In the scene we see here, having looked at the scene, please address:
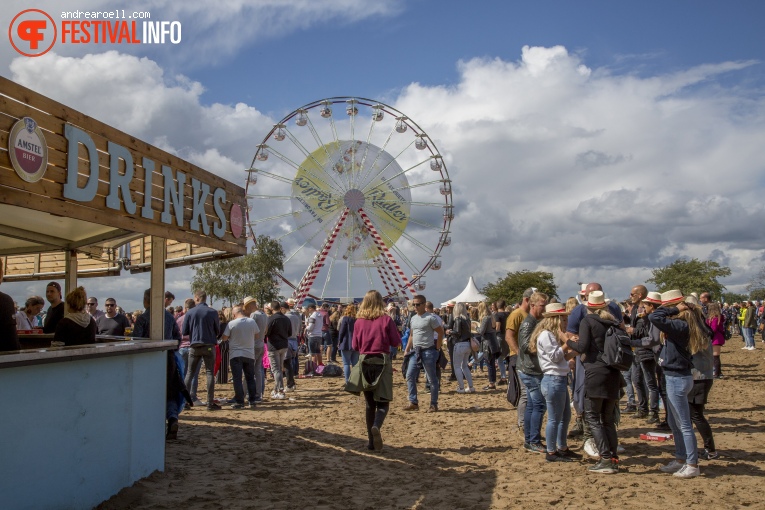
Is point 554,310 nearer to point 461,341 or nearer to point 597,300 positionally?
point 597,300

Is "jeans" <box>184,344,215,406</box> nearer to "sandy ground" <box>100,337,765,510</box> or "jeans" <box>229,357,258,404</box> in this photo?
"jeans" <box>229,357,258,404</box>

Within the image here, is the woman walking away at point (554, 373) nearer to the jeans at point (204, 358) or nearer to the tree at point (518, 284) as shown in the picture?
the jeans at point (204, 358)

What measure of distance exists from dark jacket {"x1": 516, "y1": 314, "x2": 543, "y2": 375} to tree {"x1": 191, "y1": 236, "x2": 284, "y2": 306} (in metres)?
38.6

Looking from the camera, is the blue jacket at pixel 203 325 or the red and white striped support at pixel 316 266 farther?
the red and white striped support at pixel 316 266

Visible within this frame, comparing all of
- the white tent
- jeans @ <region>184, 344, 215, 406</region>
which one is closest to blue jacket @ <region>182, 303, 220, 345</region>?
jeans @ <region>184, 344, 215, 406</region>

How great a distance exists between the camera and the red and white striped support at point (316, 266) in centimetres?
2919

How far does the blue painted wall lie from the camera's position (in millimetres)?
4672

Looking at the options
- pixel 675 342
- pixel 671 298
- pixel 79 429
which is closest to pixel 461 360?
pixel 671 298

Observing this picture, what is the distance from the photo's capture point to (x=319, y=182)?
2919cm

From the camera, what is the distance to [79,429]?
5375 millimetres

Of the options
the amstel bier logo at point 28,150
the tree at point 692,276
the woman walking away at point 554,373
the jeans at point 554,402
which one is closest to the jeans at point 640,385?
the woman walking away at point 554,373

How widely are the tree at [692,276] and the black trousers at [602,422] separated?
67927mm

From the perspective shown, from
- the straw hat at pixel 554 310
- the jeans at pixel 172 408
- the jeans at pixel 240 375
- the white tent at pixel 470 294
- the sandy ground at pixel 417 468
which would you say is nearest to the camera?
the sandy ground at pixel 417 468

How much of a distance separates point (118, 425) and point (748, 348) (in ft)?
75.0
